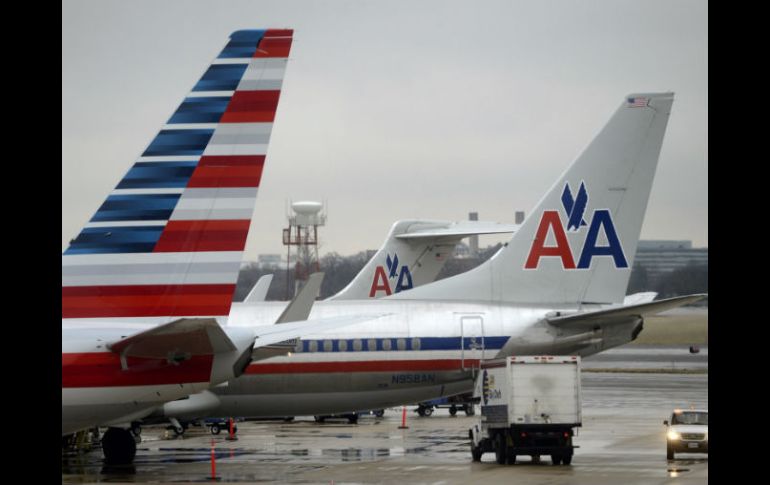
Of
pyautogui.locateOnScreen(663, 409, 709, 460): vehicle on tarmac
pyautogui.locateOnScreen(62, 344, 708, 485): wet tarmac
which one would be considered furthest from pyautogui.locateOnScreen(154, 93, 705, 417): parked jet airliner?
pyautogui.locateOnScreen(663, 409, 709, 460): vehicle on tarmac

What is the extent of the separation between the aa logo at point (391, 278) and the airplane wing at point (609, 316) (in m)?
14.4

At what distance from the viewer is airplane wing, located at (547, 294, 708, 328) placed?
102 ft

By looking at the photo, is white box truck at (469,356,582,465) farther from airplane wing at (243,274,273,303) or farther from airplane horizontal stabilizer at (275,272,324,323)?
airplane wing at (243,274,273,303)

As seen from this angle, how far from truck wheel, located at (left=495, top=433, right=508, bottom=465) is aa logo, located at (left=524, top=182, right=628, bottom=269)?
630cm

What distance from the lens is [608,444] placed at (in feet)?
119

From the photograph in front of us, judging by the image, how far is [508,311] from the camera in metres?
34.4

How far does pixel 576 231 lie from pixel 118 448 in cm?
1481

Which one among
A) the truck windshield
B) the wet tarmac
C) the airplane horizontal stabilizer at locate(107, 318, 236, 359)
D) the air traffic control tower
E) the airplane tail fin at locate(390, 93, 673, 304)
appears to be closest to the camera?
the airplane horizontal stabilizer at locate(107, 318, 236, 359)

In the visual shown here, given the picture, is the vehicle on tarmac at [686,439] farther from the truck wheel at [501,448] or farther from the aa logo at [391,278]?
the aa logo at [391,278]

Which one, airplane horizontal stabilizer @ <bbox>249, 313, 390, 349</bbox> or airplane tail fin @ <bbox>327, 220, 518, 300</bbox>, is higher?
airplane tail fin @ <bbox>327, 220, 518, 300</bbox>

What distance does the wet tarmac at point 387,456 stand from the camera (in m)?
28.2

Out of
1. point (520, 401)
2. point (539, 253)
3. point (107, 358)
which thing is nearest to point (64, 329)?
point (107, 358)

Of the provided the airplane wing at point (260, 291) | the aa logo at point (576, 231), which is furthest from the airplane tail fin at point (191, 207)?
the airplane wing at point (260, 291)
